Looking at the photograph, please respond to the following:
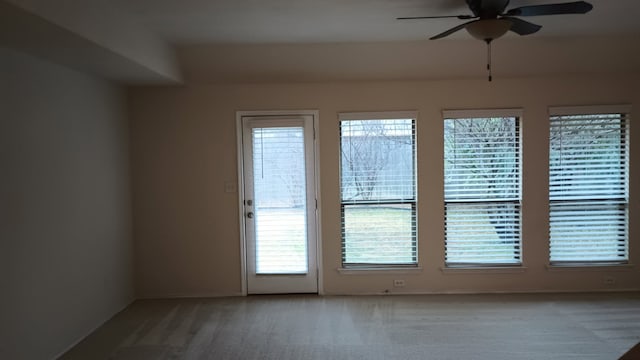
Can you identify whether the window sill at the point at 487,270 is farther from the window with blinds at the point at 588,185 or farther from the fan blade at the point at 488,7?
the fan blade at the point at 488,7

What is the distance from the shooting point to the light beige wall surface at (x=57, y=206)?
3.31 meters

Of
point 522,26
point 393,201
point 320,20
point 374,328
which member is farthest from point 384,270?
point 522,26

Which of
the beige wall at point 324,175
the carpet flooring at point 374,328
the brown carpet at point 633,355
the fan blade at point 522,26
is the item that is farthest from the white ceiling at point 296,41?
the brown carpet at point 633,355

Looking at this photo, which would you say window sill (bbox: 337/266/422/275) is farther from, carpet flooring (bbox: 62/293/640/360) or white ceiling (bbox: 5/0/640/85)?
white ceiling (bbox: 5/0/640/85)

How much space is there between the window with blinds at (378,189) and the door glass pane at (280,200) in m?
0.47

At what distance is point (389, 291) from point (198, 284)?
2.09 m

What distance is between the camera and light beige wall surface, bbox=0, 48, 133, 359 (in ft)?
10.9

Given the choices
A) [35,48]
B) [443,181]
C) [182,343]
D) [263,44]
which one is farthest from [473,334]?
[35,48]

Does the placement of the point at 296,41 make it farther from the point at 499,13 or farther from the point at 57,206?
the point at 57,206

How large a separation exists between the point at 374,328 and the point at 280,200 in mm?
1738

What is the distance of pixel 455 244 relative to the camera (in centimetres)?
527

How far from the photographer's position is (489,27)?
311 centimetres

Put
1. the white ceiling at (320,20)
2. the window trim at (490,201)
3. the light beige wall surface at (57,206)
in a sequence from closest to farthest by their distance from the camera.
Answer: the light beige wall surface at (57,206)
the white ceiling at (320,20)
the window trim at (490,201)

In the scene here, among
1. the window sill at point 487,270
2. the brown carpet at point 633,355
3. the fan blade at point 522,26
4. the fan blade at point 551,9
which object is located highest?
the fan blade at point 551,9
